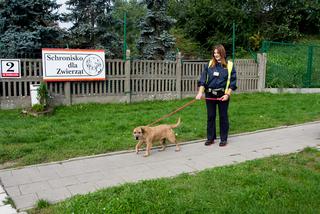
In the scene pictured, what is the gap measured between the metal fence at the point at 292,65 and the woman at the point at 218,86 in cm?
872

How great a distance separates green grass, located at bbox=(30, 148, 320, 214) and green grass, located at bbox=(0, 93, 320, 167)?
1974 millimetres

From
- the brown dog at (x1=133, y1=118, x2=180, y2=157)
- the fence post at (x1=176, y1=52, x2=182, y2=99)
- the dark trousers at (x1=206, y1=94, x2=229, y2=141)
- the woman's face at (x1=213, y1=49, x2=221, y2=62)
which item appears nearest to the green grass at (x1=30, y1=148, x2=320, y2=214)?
the brown dog at (x1=133, y1=118, x2=180, y2=157)

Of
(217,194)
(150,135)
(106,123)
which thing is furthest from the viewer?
(106,123)

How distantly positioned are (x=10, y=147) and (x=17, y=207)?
2.49 metres

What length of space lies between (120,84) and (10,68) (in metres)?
3.34

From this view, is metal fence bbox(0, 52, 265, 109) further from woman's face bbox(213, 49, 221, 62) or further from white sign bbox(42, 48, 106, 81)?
woman's face bbox(213, 49, 221, 62)

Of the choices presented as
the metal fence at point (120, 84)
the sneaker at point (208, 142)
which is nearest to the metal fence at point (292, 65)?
the metal fence at point (120, 84)

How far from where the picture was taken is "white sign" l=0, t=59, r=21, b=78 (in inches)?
372

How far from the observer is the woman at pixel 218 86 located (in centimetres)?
626

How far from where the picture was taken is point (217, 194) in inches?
155

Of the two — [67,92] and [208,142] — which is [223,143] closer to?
[208,142]

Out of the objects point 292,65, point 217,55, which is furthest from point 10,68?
point 292,65

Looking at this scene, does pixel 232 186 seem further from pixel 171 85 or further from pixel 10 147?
pixel 171 85

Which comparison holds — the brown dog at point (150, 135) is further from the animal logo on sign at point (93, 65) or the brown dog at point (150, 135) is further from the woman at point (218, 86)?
the animal logo on sign at point (93, 65)
